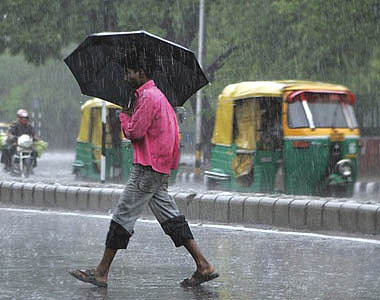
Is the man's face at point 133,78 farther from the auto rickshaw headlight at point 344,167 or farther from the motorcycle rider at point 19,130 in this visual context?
the motorcycle rider at point 19,130

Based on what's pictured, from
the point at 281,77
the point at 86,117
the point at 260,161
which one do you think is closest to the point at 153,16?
the point at 281,77

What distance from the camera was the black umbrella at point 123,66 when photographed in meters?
7.68

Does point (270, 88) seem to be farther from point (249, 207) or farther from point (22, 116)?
point (22, 116)

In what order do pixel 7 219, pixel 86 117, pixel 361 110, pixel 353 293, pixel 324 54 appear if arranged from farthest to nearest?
pixel 361 110 → pixel 324 54 → pixel 86 117 → pixel 7 219 → pixel 353 293

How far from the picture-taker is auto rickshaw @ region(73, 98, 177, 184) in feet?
72.7

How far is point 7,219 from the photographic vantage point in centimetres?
1263

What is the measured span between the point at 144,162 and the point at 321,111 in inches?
434

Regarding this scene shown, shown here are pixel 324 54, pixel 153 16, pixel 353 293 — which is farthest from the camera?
pixel 153 16

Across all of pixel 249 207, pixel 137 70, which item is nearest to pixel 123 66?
pixel 137 70

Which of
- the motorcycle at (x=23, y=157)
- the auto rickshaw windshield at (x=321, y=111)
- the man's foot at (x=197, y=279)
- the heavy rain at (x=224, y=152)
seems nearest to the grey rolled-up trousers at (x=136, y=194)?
the heavy rain at (x=224, y=152)

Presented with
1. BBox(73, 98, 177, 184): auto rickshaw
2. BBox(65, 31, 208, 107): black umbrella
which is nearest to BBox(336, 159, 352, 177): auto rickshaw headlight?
BBox(73, 98, 177, 184): auto rickshaw

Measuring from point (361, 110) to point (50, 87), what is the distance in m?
36.5

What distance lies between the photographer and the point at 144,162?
7.50 meters

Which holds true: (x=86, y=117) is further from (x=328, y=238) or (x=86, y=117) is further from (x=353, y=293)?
(x=353, y=293)
